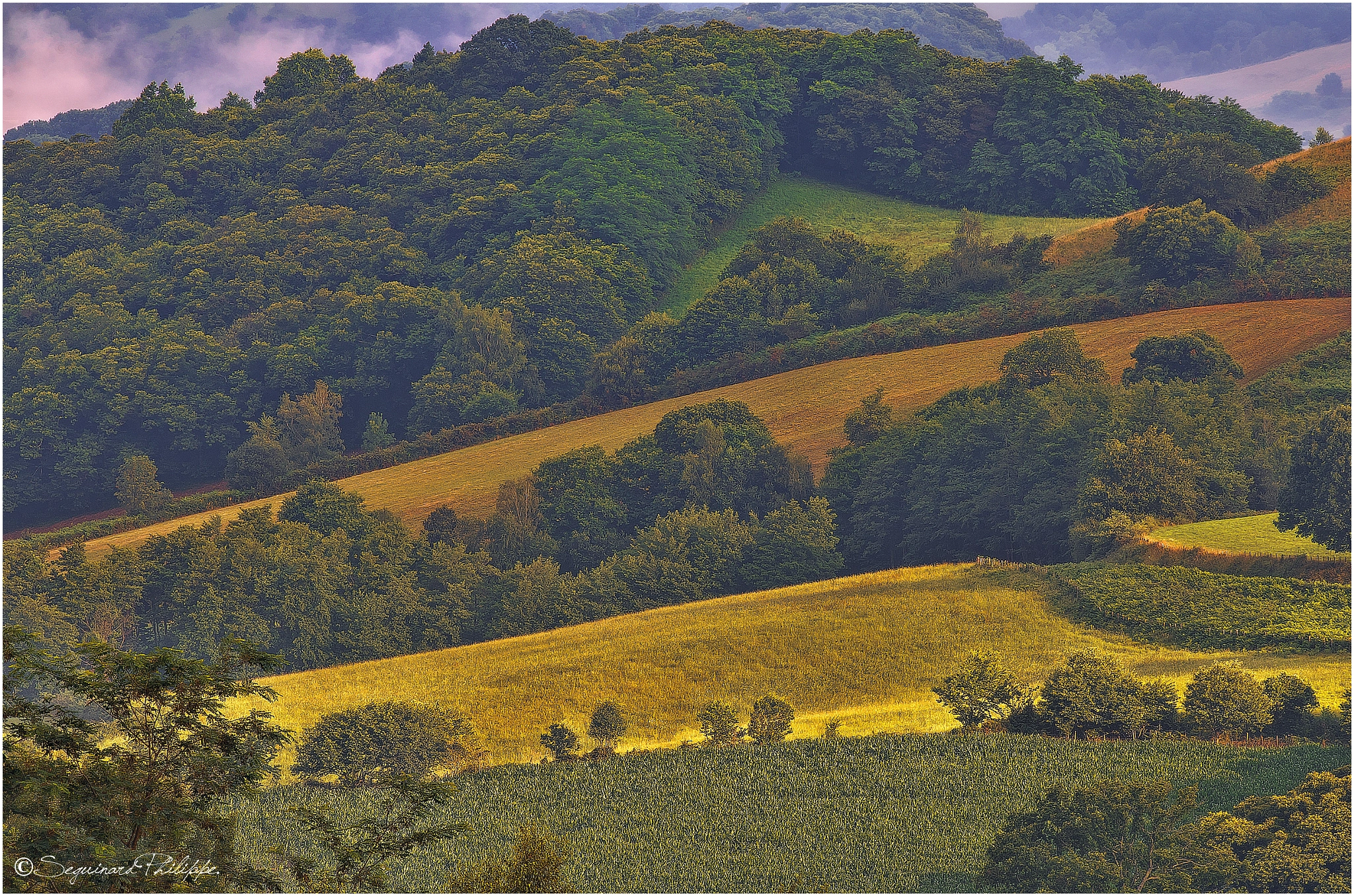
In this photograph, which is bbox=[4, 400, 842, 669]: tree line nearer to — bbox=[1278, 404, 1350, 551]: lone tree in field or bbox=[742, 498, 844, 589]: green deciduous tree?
bbox=[742, 498, 844, 589]: green deciduous tree

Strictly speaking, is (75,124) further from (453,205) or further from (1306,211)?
(1306,211)

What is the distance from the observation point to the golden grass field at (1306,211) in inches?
3022

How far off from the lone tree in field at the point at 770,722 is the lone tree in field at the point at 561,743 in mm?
5310

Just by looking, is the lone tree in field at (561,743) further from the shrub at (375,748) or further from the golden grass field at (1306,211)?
the golden grass field at (1306,211)

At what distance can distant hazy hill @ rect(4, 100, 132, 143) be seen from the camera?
6255 inches

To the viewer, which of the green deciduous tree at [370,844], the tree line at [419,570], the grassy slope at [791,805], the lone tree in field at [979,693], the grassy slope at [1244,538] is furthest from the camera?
the tree line at [419,570]

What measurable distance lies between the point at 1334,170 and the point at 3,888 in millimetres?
84393

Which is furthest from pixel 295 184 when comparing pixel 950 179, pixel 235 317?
pixel 950 179

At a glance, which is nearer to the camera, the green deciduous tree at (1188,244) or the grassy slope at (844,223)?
the green deciduous tree at (1188,244)

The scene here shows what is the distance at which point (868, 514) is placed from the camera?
58.6m

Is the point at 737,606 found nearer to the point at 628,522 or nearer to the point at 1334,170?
the point at 628,522

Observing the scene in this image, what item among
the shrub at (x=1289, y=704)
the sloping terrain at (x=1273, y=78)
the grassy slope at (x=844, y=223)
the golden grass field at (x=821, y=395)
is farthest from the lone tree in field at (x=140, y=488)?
the sloping terrain at (x=1273, y=78)

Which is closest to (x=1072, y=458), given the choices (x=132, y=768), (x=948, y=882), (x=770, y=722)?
(x=770, y=722)

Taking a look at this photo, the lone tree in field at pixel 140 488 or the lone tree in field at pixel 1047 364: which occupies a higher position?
the lone tree in field at pixel 140 488
